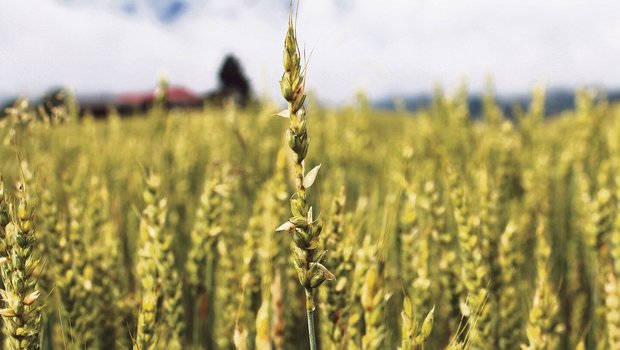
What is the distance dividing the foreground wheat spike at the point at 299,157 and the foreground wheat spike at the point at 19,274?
1.08 ft

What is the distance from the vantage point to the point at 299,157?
47cm

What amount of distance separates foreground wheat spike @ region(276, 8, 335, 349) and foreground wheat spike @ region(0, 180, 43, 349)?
1.08 ft

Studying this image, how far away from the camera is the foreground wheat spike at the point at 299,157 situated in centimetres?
46

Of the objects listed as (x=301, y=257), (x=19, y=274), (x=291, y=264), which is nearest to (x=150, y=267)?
(x=19, y=274)

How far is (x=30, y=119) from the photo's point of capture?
1.04 m

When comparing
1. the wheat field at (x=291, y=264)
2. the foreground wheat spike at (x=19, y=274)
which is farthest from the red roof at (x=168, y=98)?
the foreground wheat spike at (x=19, y=274)

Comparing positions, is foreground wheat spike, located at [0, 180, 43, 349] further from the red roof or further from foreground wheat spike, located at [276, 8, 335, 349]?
the red roof

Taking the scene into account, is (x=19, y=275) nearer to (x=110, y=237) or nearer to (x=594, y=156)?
(x=110, y=237)

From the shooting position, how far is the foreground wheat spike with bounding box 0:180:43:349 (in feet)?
1.88

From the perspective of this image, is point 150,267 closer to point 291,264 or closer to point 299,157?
point 299,157

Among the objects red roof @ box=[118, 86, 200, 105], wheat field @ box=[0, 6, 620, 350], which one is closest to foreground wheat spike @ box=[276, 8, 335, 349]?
wheat field @ box=[0, 6, 620, 350]

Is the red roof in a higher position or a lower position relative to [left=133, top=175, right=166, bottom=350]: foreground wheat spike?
higher

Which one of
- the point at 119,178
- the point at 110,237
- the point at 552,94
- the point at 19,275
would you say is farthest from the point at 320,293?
the point at 552,94

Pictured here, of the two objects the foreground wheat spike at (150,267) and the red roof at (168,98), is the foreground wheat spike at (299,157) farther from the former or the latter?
the red roof at (168,98)
